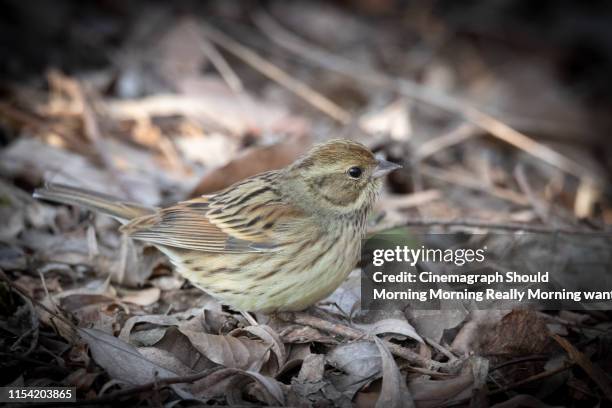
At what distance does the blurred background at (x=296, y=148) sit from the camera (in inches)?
154

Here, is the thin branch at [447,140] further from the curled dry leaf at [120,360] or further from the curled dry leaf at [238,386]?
the curled dry leaf at [120,360]

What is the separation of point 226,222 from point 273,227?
36cm

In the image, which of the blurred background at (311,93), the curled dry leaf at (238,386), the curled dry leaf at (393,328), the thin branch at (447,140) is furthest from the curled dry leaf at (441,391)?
the thin branch at (447,140)

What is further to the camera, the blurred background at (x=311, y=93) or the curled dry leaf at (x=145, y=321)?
the blurred background at (x=311, y=93)

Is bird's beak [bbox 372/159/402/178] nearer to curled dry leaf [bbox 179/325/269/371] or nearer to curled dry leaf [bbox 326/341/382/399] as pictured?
curled dry leaf [bbox 326/341/382/399]

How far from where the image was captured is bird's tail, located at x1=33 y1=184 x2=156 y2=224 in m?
4.78

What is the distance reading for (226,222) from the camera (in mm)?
4602

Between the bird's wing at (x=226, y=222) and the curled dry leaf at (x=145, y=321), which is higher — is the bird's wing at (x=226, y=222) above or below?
above

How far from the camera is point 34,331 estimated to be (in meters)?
3.88

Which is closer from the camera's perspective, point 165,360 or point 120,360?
point 120,360

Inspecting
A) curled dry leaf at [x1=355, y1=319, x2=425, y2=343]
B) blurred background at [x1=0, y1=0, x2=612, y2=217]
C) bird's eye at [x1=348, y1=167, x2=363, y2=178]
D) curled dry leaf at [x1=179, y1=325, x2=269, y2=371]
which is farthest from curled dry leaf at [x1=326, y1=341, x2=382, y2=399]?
blurred background at [x1=0, y1=0, x2=612, y2=217]

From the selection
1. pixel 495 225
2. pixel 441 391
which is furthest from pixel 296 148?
pixel 441 391

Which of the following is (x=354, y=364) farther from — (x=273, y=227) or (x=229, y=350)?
(x=273, y=227)

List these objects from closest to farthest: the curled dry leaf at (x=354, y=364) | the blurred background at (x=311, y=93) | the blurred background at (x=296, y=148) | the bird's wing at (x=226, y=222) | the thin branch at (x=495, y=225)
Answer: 1. the curled dry leaf at (x=354, y=364)
2. the blurred background at (x=296, y=148)
3. the bird's wing at (x=226, y=222)
4. the thin branch at (x=495, y=225)
5. the blurred background at (x=311, y=93)
